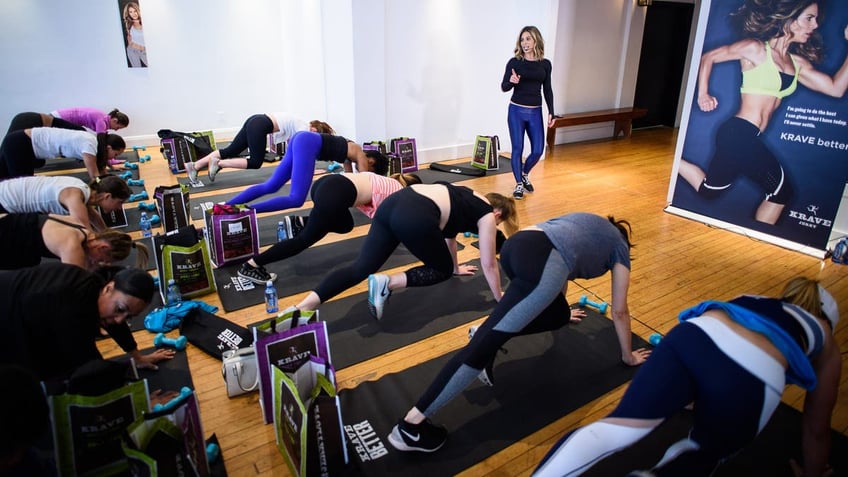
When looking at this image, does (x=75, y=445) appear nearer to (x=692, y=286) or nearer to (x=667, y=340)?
(x=667, y=340)

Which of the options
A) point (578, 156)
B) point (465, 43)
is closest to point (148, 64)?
point (465, 43)

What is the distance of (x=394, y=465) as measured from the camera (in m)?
1.96

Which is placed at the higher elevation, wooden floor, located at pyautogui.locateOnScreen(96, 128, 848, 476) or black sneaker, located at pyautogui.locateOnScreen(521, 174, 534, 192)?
black sneaker, located at pyautogui.locateOnScreen(521, 174, 534, 192)

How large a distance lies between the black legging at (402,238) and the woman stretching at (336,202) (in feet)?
1.09

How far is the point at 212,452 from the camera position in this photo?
196 cm

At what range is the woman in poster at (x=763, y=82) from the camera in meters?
3.71

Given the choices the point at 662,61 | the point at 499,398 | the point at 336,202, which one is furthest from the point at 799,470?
the point at 662,61

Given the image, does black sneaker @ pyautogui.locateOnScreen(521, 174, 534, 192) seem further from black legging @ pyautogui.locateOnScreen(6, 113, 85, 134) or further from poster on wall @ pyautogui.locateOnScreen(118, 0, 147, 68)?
poster on wall @ pyautogui.locateOnScreen(118, 0, 147, 68)

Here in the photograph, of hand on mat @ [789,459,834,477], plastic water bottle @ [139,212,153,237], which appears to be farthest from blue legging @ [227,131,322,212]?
hand on mat @ [789,459,834,477]

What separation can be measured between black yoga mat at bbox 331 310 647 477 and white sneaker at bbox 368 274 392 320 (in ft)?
1.56

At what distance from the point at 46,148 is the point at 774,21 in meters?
6.03

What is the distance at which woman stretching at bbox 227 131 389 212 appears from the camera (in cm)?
374

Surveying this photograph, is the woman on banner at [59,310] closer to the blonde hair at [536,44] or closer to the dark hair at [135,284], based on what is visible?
the dark hair at [135,284]

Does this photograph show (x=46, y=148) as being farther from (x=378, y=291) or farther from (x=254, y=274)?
(x=378, y=291)
